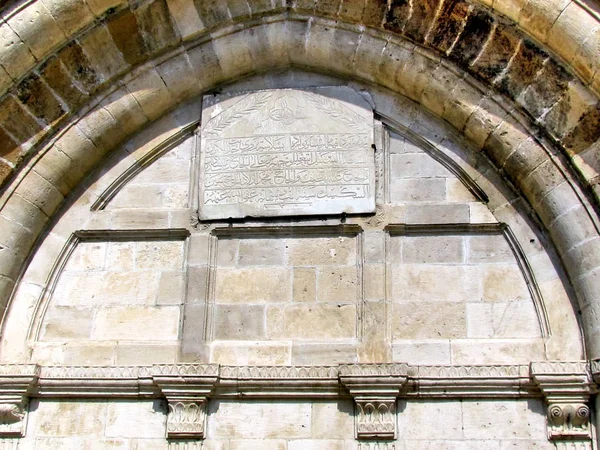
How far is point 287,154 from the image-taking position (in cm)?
650

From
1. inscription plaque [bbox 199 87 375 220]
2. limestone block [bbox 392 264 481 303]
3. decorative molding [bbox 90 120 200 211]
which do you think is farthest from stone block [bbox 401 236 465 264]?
decorative molding [bbox 90 120 200 211]

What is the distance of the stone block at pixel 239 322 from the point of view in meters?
6.13

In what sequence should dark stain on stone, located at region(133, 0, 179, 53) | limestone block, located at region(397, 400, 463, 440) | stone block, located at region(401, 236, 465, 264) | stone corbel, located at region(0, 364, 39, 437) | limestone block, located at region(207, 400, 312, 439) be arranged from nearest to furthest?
limestone block, located at region(397, 400, 463, 440)
limestone block, located at region(207, 400, 312, 439)
stone corbel, located at region(0, 364, 39, 437)
stone block, located at region(401, 236, 465, 264)
dark stain on stone, located at region(133, 0, 179, 53)

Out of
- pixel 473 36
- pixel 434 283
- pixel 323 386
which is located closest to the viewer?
pixel 323 386

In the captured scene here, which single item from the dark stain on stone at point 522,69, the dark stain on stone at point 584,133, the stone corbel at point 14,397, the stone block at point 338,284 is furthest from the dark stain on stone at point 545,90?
the stone corbel at point 14,397

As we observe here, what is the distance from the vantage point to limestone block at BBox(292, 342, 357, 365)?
5.98m

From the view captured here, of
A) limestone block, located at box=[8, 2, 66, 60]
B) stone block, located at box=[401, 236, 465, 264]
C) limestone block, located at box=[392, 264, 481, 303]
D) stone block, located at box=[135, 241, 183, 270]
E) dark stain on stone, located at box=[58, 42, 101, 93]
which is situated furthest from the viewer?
dark stain on stone, located at box=[58, 42, 101, 93]

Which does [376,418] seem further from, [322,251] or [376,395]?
[322,251]

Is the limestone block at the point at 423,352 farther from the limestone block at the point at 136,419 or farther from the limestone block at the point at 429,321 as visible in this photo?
Answer: the limestone block at the point at 136,419

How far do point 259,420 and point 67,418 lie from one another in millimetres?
1233

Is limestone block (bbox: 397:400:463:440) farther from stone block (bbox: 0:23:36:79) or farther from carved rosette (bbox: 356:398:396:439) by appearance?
stone block (bbox: 0:23:36:79)

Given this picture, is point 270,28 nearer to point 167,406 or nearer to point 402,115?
point 402,115

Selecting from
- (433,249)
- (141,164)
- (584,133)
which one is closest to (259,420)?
(433,249)

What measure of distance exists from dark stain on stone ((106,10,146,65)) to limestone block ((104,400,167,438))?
2.39 m
